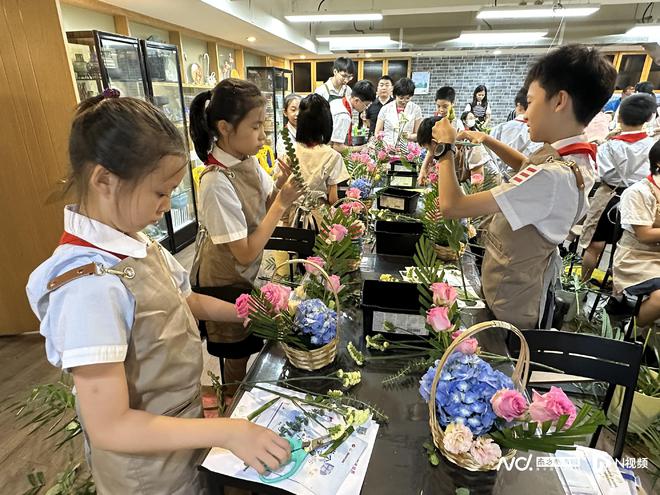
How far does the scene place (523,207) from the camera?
3.98 feet

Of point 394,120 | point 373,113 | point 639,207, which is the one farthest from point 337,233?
point 373,113

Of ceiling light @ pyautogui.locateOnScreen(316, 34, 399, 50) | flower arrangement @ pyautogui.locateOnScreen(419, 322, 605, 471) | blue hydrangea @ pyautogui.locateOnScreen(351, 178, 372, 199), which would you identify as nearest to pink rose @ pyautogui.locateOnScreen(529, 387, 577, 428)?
flower arrangement @ pyautogui.locateOnScreen(419, 322, 605, 471)

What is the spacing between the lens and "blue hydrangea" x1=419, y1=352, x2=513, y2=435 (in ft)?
2.36

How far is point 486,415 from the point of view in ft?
2.35

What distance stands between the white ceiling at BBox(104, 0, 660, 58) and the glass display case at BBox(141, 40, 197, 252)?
1.90 feet

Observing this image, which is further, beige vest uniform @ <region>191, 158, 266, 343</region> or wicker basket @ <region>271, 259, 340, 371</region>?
beige vest uniform @ <region>191, 158, 266, 343</region>

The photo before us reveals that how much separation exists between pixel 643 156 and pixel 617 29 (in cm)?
552

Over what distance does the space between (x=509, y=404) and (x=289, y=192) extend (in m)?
0.93

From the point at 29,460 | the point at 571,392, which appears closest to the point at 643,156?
the point at 571,392

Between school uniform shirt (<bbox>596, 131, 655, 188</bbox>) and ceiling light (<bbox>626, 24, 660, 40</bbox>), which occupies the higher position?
ceiling light (<bbox>626, 24, 660, 40</bbox>)

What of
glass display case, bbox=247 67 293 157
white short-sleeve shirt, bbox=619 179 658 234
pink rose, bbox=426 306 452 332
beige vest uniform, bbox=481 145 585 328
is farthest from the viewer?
glass display case, bbox=247 67 293 157

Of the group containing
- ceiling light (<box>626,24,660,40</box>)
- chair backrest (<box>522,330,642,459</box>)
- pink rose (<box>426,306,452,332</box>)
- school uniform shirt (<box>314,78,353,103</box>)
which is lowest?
chair backrest (<box>522,330,642,459</box>)

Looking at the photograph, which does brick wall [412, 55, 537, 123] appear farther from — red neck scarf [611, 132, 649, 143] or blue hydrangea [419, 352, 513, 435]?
blue hydrangea [419, 352, 513, 435]

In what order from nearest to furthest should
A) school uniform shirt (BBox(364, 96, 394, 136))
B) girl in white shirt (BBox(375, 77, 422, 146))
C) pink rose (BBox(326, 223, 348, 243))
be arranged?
pink rose (BBox(326, 223, 348, 243))
girl in white shirt (BBox(375, 77, 422, 146))
school uniform shirt (BBox(364, 96, 394, 136))
